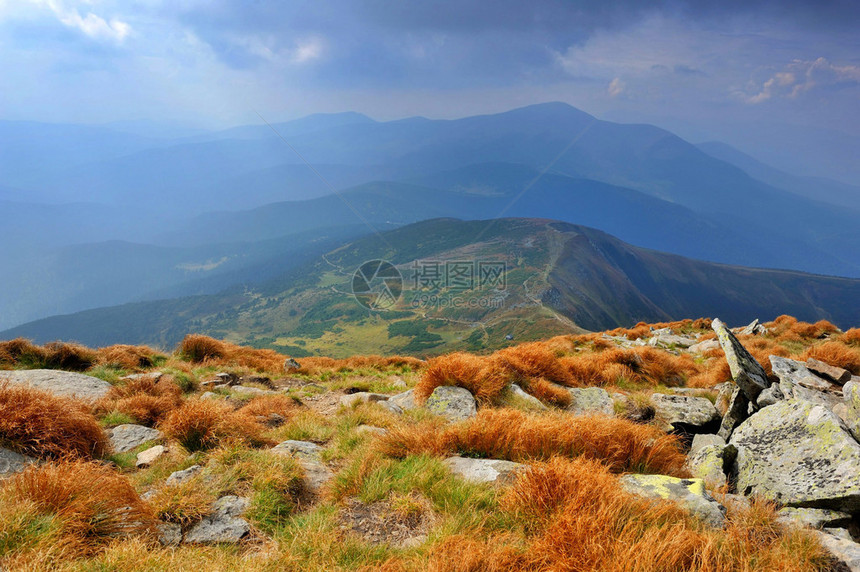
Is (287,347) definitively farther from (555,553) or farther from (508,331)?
(555,553)

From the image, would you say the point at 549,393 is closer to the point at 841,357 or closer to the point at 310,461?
the point at 310,461

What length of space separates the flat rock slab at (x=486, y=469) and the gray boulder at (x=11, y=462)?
5.64 metres

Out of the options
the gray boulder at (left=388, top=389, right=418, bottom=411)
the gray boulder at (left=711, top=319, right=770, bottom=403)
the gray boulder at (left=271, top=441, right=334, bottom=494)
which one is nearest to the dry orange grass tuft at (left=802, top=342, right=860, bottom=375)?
the gray boulder at (left=711, top=319, right=770, bottom=403)

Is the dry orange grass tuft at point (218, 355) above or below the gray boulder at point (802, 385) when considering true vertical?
below

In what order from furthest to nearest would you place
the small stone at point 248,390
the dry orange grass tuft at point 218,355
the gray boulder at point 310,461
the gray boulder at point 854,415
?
the dry orange grass tuft at point 218,355, the small stone at point 248,390, the gray boulder at point 854,415, the gray boulder at point 310,461

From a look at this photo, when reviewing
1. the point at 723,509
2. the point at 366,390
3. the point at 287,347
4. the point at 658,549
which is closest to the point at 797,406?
the point at 723,509

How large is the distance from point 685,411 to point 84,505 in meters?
9.84

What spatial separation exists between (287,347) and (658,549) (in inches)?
7950

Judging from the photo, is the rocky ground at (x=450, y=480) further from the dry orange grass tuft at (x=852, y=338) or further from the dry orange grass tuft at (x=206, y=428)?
the dry orange grass tuft at (x=852, y=338)

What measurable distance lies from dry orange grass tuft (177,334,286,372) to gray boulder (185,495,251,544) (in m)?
11.9

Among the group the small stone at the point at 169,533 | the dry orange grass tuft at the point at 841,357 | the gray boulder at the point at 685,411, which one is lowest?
the dry orange grass tuft at the point at 841,357

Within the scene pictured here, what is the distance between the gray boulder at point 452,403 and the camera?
24.5ft

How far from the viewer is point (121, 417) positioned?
25.1 feet

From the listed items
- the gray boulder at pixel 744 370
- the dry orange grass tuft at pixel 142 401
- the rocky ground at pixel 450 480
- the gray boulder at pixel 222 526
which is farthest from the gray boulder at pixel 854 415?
the dry orange grass tuft at pixel 142 401
